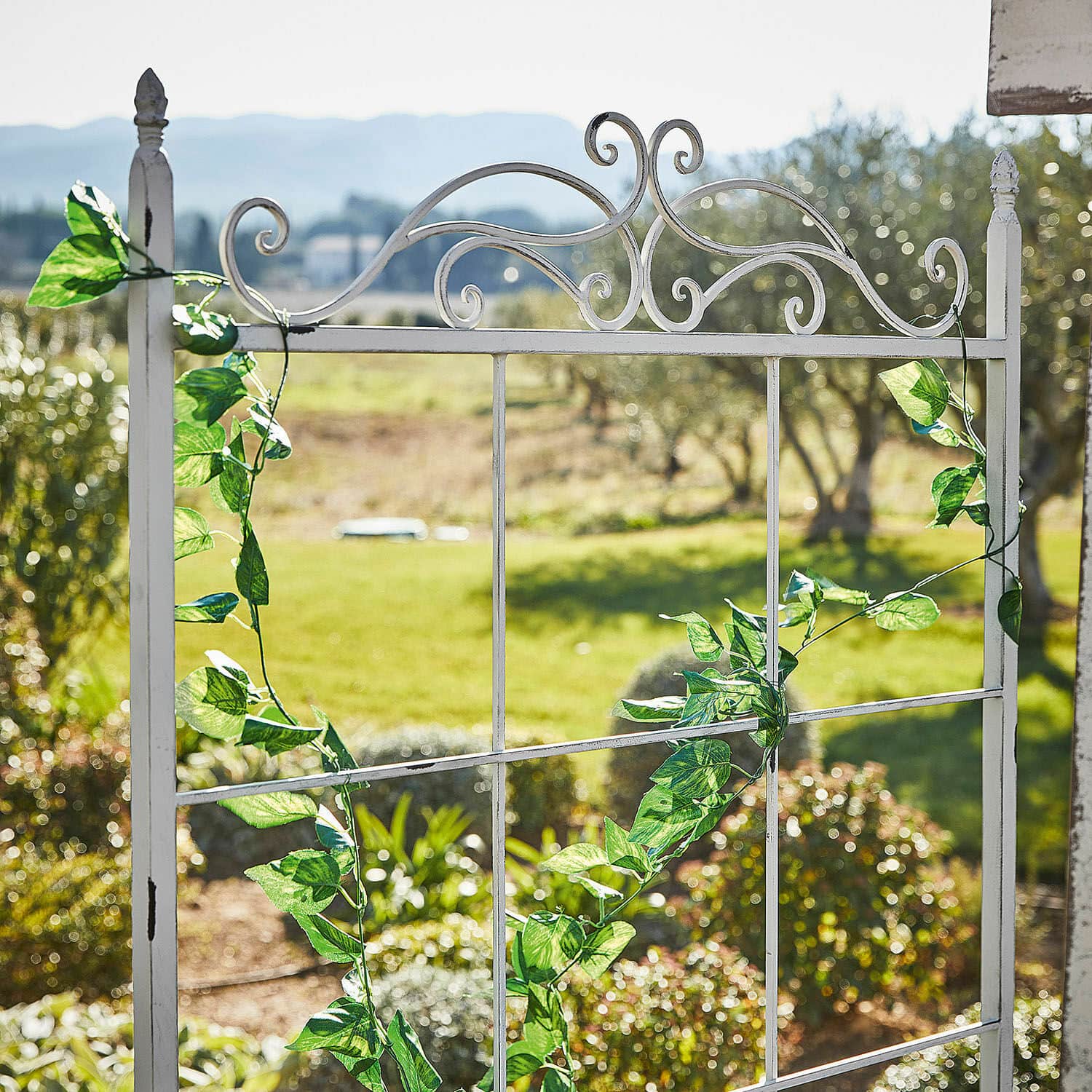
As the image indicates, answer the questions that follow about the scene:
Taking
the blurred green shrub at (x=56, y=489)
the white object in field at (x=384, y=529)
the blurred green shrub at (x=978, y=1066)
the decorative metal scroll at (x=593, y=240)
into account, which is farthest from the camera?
the white object in field at (x=384, y=529)

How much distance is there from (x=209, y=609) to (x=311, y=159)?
9493 mm

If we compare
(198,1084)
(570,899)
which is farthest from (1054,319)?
(198,1084)

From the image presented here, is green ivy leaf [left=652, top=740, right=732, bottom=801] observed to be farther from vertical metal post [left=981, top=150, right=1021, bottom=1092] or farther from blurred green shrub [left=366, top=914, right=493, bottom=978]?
blurred green shrub [left=366, top=914, right=493, bottom=978]

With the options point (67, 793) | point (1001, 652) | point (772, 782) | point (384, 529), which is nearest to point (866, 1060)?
point (772, 782)

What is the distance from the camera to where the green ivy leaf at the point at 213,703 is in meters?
0.94

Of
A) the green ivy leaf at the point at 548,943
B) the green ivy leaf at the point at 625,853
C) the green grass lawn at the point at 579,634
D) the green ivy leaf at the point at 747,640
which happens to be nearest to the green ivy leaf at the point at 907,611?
the green ivy leaf at the point at 747,640

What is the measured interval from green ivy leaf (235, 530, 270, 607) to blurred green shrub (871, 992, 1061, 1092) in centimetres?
186

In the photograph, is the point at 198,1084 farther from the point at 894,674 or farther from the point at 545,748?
the point at 894,674

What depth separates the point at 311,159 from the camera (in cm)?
959

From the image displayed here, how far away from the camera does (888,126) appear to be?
6.55 meters

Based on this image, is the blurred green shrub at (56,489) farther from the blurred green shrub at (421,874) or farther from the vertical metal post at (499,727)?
the vertical metal post at (499,727)

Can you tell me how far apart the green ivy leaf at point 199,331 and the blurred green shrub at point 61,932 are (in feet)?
9.50

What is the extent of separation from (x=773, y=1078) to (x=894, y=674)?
19.8 feet

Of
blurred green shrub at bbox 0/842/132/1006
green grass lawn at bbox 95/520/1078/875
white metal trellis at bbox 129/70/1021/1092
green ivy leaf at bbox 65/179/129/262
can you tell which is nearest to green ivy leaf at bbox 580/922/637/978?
white metal trellis at bbox 129/70/1021/1092
